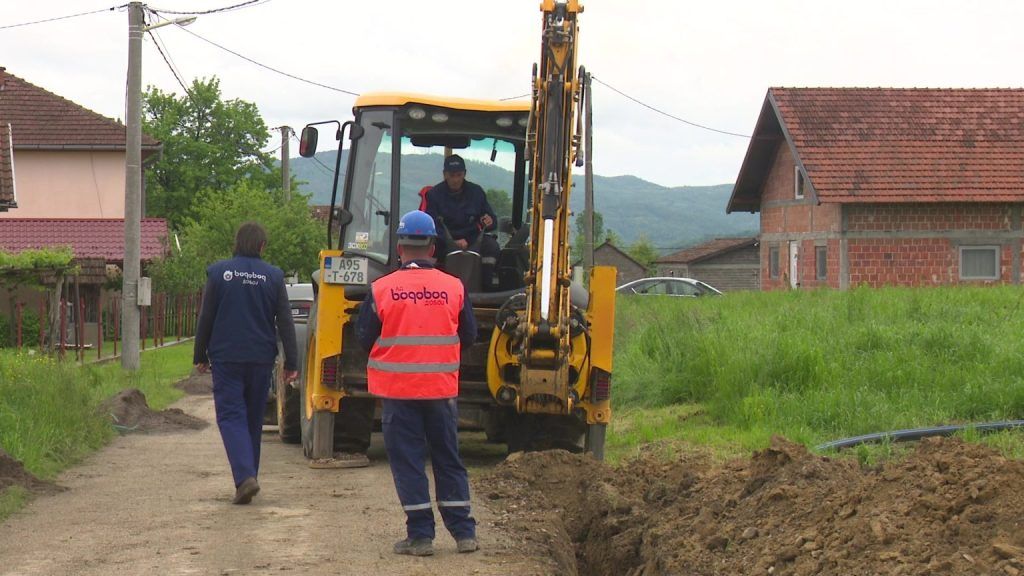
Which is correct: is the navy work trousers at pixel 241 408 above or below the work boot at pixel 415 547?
above

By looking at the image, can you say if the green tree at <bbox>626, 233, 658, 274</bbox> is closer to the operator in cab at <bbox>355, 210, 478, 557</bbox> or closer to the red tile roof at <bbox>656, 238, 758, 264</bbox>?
the red tile roof at <bbox>656, 238, 758, 264</bbox>

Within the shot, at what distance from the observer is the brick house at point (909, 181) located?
120 feet

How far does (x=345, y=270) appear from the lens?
456 inches

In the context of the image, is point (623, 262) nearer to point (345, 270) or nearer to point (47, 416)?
point (47, 416)

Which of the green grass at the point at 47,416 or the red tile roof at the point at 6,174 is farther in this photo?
the red tile roof at the point at 6,174

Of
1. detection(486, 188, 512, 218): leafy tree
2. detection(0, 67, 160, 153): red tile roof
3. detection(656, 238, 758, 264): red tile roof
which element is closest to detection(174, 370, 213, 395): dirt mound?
detection(486, 188, 512, 218): leafy tree

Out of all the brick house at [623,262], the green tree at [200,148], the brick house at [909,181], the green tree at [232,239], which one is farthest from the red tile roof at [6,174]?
the brick house at [623,262]

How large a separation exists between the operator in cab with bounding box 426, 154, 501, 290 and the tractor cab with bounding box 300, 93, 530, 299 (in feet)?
0.21

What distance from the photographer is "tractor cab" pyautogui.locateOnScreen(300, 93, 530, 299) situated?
12195 mm

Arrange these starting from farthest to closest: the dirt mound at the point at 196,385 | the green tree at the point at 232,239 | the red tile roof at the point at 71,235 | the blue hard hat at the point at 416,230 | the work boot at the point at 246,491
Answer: the green tree at the point at 232,239
the red tile roof at the point at 71,235
the dirt mound at the point at 196,385
the work boot at the point at 246,491
the blue hard hat at the point at 416,230

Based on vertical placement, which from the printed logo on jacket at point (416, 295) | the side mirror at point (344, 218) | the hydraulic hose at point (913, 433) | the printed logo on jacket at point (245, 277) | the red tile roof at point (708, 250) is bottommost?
the hydraulic hose at point (913, 433)

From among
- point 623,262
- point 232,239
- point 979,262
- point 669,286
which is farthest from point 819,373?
point 623,262

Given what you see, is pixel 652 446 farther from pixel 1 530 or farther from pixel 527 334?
pixel 1 530

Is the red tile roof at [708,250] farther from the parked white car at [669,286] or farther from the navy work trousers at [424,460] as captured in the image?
the navy work trousers at [424,460]
